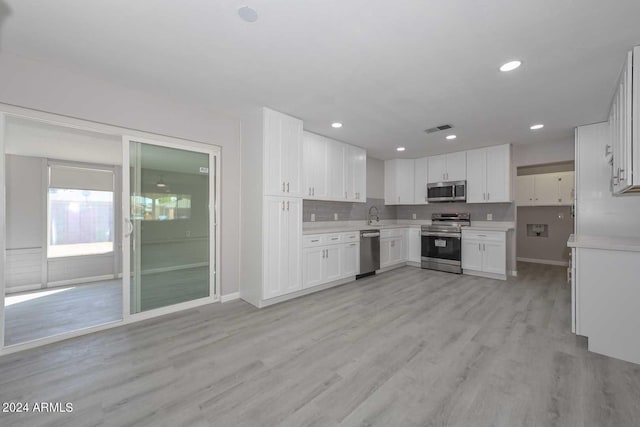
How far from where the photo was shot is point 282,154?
3.44 meters

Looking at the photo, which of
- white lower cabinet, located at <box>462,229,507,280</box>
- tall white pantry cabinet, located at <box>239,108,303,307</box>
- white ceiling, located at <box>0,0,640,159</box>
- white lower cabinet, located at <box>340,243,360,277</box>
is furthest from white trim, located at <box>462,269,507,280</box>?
tall white pantry cabinet, located at <box>239,108,303,307</box>

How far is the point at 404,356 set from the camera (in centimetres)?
215

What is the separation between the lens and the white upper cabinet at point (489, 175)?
4785 millimetres

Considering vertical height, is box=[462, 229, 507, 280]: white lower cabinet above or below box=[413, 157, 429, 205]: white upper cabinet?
below

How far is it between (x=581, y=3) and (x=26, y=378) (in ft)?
15.2

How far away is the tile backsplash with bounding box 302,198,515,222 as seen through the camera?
491cm

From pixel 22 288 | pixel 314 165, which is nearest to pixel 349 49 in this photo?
pixel 314 165

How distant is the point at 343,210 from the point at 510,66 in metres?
3.53

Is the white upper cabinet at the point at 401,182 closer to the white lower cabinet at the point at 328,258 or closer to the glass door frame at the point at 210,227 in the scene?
the white lower cabinet at the point at 328,258

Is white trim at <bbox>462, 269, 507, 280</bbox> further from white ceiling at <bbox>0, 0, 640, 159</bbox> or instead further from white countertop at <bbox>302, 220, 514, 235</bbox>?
white ceiling at <bbox>0, 0, 640, 159</bbox>

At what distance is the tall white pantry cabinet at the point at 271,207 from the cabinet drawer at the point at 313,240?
120 mm

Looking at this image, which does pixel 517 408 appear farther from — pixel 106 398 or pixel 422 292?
pixel 106 398

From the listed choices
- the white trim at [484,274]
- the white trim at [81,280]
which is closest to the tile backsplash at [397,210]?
the white trim at [484,274]

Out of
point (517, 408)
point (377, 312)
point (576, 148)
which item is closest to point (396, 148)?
point (576, 148)
